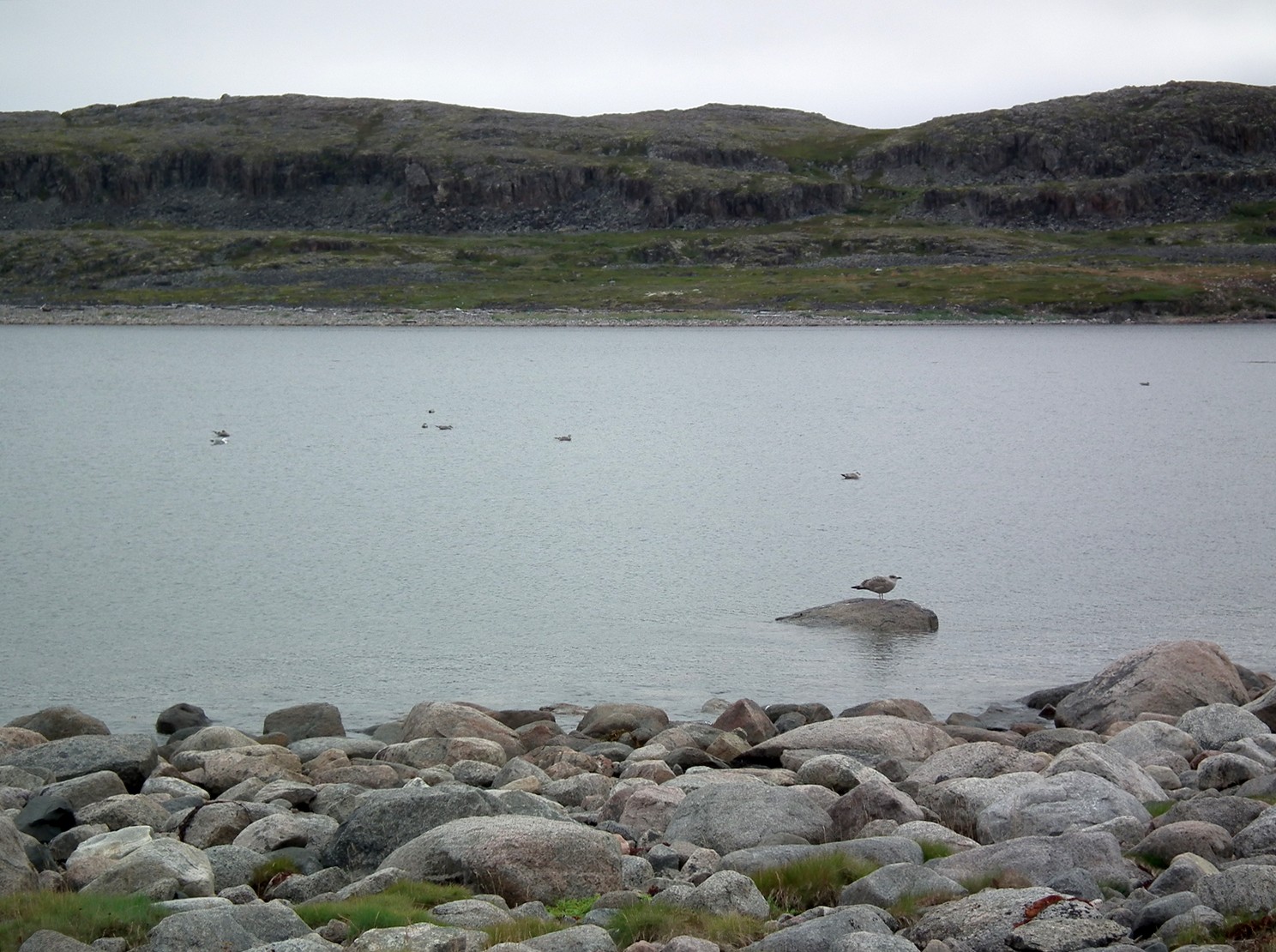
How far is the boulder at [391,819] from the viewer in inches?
485

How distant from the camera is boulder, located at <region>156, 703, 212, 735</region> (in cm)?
2016

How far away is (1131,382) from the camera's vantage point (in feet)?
289

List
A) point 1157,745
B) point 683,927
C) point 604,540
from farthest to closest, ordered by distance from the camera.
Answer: point 604,540 < point 1157,745 < point 683,927

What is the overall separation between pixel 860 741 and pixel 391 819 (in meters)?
7.01

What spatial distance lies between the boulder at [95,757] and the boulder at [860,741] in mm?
7170

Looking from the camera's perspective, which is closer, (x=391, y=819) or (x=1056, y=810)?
(x=391, y=819)

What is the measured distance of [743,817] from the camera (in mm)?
12820

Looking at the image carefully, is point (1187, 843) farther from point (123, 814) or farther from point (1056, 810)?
point (123, 814)

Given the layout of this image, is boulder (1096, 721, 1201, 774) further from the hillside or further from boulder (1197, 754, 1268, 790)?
the hillside

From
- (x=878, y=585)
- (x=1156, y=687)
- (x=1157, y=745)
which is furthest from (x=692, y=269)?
(x=1157, y=745)

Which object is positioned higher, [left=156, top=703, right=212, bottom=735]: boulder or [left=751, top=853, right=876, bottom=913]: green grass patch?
[left=751, top=853, right=876, bottom=913]: green grass patch

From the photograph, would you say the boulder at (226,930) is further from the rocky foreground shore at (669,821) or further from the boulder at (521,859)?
the boulder at (521,859)

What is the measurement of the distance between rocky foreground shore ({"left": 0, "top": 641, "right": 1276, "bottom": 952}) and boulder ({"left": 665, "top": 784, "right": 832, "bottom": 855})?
26 millimetres

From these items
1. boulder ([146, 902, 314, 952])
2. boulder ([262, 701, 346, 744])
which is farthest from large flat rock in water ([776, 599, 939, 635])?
boulder ([146, 902, 314, 952])
